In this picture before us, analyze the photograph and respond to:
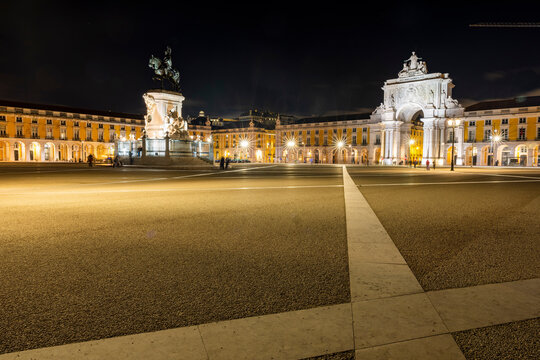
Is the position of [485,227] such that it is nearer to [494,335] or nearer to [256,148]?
[494,335]

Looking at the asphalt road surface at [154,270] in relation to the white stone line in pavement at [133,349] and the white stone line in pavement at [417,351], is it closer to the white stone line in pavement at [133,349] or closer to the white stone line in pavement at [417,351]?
the white stone line in pavement at [133,349]

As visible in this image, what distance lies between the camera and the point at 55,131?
76.1 meters

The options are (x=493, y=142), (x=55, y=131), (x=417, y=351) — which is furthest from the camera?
(x=55, y=131)

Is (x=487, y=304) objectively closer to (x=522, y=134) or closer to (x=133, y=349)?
(x=133, y=349)

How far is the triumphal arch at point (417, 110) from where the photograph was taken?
61.6m

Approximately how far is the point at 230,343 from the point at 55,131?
290 ft

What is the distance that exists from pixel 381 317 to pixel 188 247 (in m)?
2.91

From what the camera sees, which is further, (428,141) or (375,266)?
(428,141)

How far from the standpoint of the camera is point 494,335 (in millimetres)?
2490

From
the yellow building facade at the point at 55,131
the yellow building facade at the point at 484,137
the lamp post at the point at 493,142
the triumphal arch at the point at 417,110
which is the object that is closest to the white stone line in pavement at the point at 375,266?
the yellow building facade at the point at 484,137

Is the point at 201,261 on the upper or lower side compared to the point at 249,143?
lower

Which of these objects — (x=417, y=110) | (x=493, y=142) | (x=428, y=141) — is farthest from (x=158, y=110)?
(x=493, y=142)

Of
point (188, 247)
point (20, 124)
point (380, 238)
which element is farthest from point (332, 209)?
point (20, 124)

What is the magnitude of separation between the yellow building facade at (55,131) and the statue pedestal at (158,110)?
32.7 metres
